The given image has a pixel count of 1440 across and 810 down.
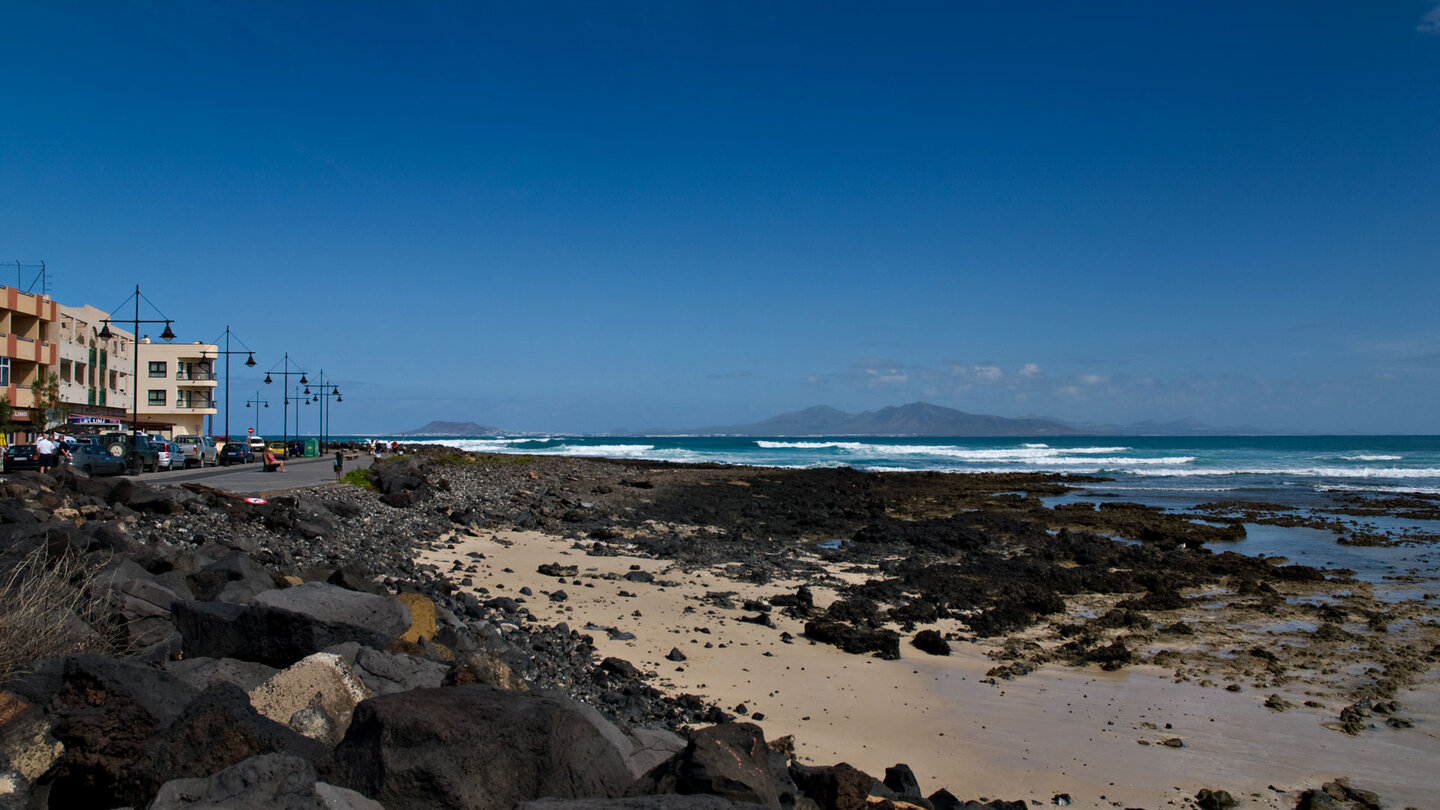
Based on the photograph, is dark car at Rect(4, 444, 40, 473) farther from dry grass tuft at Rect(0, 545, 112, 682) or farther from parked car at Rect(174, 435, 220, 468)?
dry grass tuft at Rect(0, 545, 112, 682)

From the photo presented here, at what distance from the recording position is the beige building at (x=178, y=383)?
2987 inches

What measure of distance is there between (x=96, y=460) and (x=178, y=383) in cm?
5477

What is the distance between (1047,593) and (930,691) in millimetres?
5877

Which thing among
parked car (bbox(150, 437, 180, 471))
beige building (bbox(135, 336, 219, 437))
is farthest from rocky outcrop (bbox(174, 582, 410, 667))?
beige building (bbox(135, 336, 219, 437))

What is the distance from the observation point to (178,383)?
76688mm

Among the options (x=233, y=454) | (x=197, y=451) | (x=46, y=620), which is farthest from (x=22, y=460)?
(x=46, y=620)

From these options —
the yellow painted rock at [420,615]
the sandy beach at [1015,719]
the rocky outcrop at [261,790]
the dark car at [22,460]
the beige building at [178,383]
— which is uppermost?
the beige building at [178,383]

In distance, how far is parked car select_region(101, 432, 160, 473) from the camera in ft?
101

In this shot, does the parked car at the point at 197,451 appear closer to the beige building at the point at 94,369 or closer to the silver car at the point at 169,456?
the silver car at the point at 169,456

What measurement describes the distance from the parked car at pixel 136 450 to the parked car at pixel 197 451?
277 inches

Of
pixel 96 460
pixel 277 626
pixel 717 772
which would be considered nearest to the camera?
pixel 717 772

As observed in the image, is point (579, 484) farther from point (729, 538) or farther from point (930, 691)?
point (930, 691)

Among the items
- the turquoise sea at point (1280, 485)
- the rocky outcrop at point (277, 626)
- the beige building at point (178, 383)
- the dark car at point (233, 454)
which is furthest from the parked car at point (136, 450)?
A: the beige building at point (178, 383)

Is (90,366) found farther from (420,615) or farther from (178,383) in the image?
(420,615)
